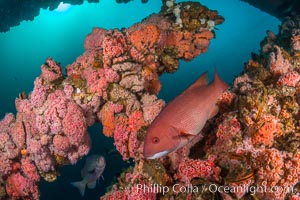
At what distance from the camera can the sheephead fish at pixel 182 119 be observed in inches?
89.7

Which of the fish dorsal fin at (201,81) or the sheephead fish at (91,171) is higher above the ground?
the fish dorsal fin at (201,81)

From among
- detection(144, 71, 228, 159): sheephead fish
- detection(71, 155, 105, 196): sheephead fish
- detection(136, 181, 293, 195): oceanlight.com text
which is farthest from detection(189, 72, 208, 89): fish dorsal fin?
detection(71, 155, 105, 196): sheephead fish

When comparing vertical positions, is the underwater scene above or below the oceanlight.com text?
above

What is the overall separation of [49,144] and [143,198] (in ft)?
8.28

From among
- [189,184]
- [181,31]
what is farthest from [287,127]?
[181,31]

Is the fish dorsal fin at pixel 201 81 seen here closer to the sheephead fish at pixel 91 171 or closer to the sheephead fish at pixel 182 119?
the sheephead fish at pixel 182 119

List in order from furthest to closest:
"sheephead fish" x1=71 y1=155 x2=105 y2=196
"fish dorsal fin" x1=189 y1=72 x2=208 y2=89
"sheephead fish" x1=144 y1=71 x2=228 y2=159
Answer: "sheephead fish" x1=71 y1=155 x2=105 y2=196
"fish dorsal fin" x1=189 y1=72 x2=208 y2=89
"sheephead fish" x1=144 y1=71 x2=228 y2=159

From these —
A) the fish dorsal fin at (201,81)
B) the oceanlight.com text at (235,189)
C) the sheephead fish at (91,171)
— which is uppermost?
the fish dorsal fin at (201,81)

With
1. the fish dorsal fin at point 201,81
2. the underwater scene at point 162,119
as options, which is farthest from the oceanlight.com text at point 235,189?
the fish dorsal fin at point 201,81

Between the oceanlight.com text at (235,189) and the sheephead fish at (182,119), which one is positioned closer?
the sheephead fish at (182,119)

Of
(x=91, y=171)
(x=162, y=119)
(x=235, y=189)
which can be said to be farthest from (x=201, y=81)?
(x=91, y=171)

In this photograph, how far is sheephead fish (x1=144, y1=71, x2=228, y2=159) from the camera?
228 cm

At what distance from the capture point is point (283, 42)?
7.50 metres

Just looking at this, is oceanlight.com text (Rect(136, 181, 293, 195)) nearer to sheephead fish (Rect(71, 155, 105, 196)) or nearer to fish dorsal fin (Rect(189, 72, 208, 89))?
fish dorsal fin (Rect(189, 72, 208, 89))
